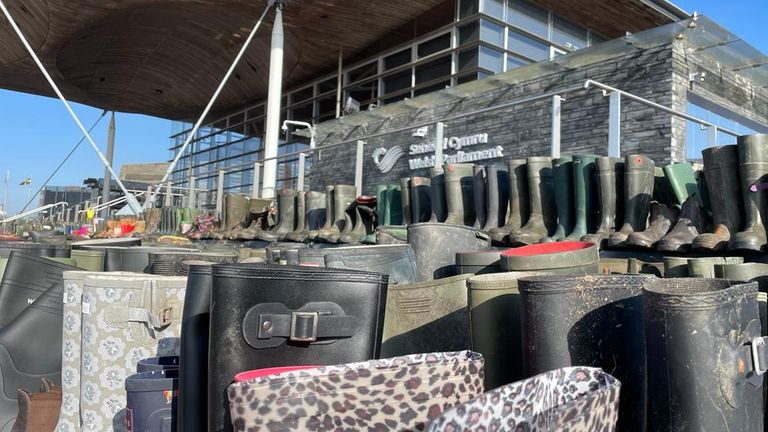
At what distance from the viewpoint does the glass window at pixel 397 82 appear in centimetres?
1507

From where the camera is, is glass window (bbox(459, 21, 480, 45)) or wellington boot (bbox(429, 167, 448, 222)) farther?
glass window (bbox(459, 21, 480, 45))

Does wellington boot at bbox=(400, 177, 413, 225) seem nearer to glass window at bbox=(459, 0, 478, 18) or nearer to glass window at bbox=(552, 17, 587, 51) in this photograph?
glass window at bbox=(459, 0, 478, 18)

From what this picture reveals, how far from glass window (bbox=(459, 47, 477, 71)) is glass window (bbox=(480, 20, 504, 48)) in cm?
37

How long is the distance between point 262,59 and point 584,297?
18.0m

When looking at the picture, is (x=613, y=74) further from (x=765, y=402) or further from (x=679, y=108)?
(x=765, y=402)

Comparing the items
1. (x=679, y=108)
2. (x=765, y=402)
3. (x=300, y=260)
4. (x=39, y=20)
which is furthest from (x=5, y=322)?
(x=39, y=20)

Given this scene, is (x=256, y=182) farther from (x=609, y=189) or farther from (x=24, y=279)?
(x=609, y=189)

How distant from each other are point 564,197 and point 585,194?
0.16m

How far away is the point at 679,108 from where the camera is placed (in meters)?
7.30

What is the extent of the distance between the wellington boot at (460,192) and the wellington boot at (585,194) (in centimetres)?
106

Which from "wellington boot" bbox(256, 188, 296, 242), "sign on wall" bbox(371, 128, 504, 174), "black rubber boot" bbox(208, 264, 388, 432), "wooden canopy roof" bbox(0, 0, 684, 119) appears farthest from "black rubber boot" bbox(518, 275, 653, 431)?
"wooden canopy roof" bbox(0, 0, 684, 119)

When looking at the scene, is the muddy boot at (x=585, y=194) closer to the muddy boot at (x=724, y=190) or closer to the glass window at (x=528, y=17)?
the muddy boot at (x=724, y=190)

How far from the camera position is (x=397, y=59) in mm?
15484

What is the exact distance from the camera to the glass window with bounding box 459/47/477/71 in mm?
12895
